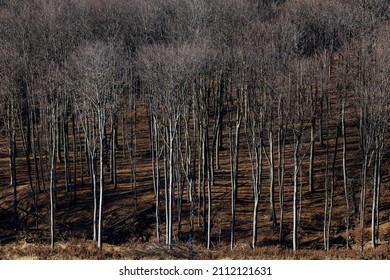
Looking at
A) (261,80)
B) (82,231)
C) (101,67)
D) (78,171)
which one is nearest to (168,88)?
(101,67)

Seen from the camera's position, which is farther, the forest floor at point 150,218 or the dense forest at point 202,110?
the forest floor at point 150,218

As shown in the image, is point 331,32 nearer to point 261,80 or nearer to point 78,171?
point 261,80

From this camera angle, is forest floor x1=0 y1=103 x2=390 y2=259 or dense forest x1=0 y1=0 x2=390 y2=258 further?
forest floor x1=0 y1=103 x2=390 y2=259

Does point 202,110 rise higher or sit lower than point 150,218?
higher

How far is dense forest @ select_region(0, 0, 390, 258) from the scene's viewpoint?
29.7m

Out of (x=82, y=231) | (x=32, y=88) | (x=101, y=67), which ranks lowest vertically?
(x=82, y=231)

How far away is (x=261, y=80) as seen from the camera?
3123 centimetres

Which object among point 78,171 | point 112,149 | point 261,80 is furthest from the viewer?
point 78,171

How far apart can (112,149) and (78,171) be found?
164 inches

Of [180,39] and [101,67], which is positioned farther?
[180,39]

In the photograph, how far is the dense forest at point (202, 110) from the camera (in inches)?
1171

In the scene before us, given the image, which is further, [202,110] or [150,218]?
[150,218]

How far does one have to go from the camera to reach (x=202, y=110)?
35.6m
